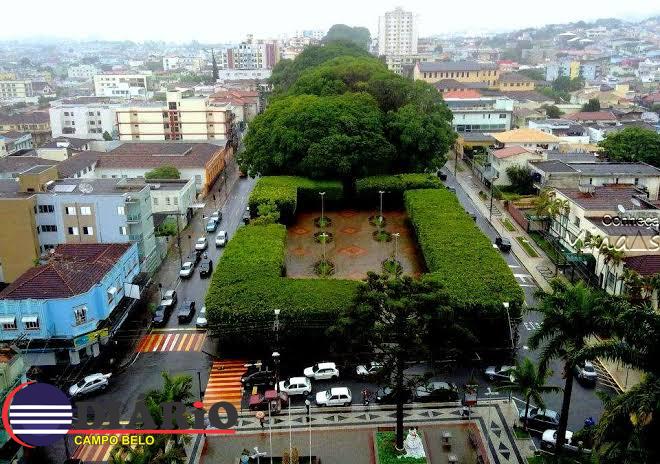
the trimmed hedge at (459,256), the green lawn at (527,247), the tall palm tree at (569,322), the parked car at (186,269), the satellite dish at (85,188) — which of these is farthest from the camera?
the green lawn at (527,247)

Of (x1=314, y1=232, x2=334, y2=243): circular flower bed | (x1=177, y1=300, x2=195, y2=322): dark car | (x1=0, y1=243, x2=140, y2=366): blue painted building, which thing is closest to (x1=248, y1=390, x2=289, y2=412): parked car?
(x1=0, y1=243, x2=140, y2=366): blue painted building

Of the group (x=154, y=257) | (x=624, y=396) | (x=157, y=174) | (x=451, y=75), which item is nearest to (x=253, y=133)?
(x=157, y=174)

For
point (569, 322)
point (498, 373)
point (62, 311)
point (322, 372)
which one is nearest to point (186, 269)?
point (62, 311)

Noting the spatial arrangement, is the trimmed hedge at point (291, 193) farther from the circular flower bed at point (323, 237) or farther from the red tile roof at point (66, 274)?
the red tile roof at point (66, 274)

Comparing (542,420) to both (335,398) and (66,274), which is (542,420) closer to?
(335,398)

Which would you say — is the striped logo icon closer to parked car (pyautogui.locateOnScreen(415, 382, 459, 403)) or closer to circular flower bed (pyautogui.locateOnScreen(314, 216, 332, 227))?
parked car (pyautogui.locateOnScreen(415, 382, 459, 403))

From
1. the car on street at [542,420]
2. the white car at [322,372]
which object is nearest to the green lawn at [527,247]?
the car on street at [542,420]
